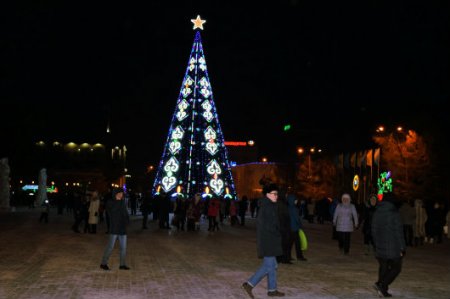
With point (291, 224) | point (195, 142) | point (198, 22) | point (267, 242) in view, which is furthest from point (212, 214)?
point (198, 22)

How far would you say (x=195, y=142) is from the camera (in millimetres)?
49250

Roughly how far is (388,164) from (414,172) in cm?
231

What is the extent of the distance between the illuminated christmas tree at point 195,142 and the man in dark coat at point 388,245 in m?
37.1

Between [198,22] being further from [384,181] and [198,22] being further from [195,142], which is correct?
[384,181]

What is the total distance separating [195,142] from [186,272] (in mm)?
35925

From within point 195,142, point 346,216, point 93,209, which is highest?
point 195,142

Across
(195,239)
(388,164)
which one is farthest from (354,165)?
(195,239)

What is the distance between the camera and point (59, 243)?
2039 centimetres

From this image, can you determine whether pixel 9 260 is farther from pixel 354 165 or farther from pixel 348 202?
pixel 354 165

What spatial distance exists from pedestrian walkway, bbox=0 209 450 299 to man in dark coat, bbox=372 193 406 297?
0.35 metres

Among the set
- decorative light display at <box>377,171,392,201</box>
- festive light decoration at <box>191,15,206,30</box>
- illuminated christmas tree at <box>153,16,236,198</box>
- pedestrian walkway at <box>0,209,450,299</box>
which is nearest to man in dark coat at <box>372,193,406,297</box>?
pedestrian walkway at <box>0,209,450,299</box>

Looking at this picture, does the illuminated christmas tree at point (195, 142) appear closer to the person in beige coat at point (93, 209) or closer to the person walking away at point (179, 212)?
the person walking away at point (179, 212)

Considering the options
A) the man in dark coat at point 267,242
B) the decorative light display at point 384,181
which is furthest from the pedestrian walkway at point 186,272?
the decorative light display at point 384,181

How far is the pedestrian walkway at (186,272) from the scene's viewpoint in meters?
10.8
